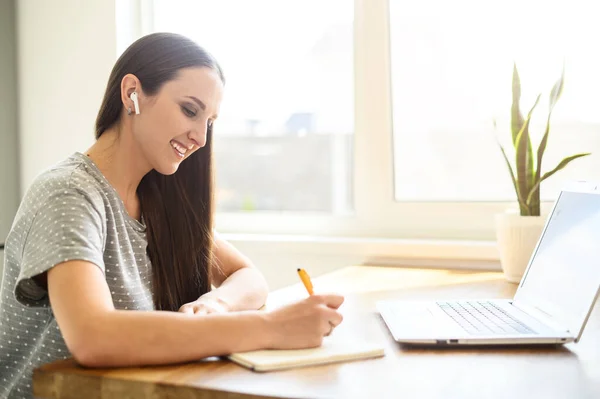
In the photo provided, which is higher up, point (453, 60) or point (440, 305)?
point (453, 60)

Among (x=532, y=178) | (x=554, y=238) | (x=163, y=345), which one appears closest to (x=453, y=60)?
(x=532, y=178)

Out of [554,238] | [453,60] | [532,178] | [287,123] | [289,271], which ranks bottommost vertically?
[289,271]

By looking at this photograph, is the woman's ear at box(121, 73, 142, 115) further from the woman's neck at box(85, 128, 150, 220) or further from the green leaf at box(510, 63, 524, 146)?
the green leaf at box(510, 63, 524, 146)

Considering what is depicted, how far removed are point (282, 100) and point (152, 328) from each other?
148 cm

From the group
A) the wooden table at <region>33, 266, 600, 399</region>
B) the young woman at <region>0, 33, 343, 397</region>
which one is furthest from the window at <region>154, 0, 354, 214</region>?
the wooden table at <region>33, 266, 600, 399</region>

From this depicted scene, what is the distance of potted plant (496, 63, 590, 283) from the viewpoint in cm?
170

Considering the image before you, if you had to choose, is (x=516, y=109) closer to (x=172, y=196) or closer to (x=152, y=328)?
(x=172, y=196)

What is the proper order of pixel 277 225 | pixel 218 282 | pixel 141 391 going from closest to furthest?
1. pixel 141 391
2. pixel 218 282
3. pixel 277 225

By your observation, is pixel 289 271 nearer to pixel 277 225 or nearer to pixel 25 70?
pixel 277 225

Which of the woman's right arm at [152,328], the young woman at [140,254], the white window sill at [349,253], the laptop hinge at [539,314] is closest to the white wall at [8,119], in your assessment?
the white window sill at [349,253]

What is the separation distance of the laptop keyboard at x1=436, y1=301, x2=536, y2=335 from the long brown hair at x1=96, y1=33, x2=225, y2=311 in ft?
1.75

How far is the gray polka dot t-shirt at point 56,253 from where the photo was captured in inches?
42.4

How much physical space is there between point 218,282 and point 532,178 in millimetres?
797

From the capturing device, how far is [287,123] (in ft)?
7.75
